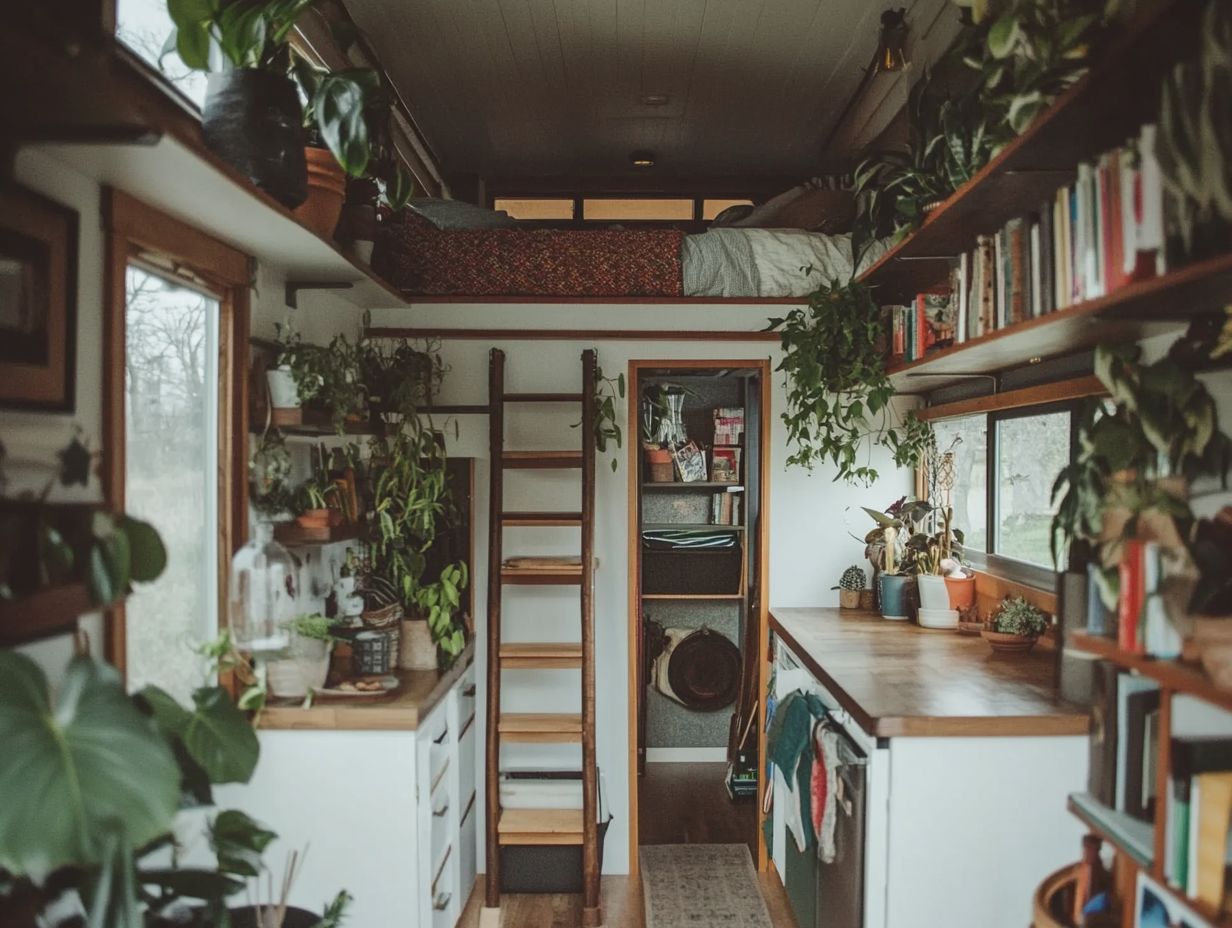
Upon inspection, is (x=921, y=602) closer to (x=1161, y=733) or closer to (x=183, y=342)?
(x=1161, y=733)

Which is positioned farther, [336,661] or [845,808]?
[336,661]

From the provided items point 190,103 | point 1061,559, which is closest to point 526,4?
point 190,103

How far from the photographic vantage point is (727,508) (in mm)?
4969

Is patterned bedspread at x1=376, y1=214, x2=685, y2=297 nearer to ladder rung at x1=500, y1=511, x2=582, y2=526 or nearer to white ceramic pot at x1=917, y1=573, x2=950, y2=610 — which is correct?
ladder rung at x1=500, y1=511, x2=582, y2=526

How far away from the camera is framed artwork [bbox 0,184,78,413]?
1.58 meters

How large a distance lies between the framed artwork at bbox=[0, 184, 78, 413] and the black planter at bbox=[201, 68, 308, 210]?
1.46 ft

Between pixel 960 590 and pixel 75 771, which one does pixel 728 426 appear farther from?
pixel 75 771

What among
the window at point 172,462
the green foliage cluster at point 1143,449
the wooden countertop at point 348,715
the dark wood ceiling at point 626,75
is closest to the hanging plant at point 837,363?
the dark wood ceiling at point 626,75

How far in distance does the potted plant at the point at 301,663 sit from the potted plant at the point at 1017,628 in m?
2.18

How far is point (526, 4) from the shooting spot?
11.5ft

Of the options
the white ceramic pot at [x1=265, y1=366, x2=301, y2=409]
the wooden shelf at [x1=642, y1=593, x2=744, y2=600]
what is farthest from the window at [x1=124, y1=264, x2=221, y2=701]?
the wooden shelf at [x1=642, y1=593, x2=744, y2=600]

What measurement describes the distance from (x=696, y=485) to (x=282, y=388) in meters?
2.67

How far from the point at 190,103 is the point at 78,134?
→ 971 mm

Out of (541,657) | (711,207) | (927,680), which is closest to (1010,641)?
(927,680)
